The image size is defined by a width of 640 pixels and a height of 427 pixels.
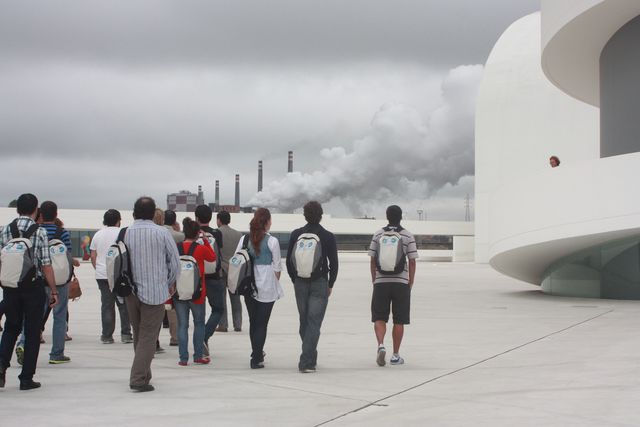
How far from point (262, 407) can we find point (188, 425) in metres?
0.81

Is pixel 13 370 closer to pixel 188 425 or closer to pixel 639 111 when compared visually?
pixel 188 425

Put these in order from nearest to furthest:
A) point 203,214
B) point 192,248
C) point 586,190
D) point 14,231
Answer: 1. point 14,231
2. point 192,248
3. point 203,214
4. point 586,190

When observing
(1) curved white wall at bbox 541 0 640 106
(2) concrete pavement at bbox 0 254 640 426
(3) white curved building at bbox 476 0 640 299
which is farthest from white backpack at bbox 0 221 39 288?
(1) curved white wall at bbox 541 0 640 106

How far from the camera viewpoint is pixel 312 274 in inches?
321

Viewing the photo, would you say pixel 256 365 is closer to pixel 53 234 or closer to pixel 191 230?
pixel 191 230

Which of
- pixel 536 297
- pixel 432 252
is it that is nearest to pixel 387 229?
pixel 536 297

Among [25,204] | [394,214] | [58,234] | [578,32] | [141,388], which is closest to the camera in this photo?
[141,388]

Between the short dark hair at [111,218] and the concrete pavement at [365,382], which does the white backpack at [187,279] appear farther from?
the short dark hair at [111,218]

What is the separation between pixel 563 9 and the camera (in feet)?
63.7

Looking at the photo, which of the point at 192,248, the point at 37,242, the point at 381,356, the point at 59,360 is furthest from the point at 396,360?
the point at 37,242

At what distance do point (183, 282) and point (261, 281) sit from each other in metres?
0.85

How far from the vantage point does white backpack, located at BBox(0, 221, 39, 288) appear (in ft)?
23.0

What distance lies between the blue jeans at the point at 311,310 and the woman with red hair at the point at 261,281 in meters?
0.26

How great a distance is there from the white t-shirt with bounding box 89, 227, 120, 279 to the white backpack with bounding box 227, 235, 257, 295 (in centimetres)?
272
